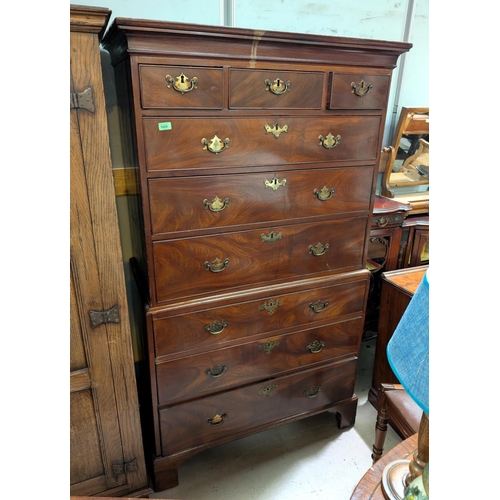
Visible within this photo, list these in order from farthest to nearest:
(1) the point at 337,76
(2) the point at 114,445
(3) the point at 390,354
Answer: (2) the point at 114,445 < (1) the point at 337,76 < (3) the point at 390,354

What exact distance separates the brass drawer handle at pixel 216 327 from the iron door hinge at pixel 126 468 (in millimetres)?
606

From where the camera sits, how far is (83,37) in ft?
3.26

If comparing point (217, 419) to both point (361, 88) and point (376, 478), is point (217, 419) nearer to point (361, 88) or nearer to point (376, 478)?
point (376, 478)

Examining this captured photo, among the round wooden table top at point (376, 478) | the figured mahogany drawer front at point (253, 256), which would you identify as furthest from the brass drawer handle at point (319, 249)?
the round wooden table top at point (376, 478)

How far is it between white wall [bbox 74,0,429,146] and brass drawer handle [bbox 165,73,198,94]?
1.97 ft

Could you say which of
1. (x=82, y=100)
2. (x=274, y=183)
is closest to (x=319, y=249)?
(x=274, y=183)

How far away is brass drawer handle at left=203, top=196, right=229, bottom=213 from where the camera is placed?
1291mm

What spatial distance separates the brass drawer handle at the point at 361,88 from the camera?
4.47 ft

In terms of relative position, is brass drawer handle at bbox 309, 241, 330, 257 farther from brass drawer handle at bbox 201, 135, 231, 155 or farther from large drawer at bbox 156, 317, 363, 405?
brass drawer handle at bbox 201, 135, 231, 155

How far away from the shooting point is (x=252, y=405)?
166 centimetres
